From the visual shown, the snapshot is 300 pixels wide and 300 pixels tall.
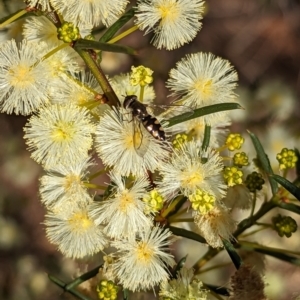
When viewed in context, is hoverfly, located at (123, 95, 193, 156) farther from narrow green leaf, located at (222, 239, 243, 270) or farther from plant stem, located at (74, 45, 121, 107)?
narrow green leaf, located at (222, 239, 243, 270)

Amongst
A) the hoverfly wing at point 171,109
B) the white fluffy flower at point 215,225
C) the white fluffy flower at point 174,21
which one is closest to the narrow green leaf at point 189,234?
the white fluffy flower at point 215,225

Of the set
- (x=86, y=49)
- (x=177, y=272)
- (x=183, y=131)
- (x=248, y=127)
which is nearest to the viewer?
(x=86, y=49)

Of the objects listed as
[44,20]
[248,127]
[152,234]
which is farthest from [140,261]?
[248,127]

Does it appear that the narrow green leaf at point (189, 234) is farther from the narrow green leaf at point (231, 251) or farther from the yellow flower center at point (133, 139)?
the yellow flower center at point (133, 139)

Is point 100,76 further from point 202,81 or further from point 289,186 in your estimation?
point 289,186

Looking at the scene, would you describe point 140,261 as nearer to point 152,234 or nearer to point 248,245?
point 152,234

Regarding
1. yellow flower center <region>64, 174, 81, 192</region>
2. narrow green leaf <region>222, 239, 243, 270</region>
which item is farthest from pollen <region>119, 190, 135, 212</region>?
narrow green leaf <region>222, 239, 243, 270</region>
